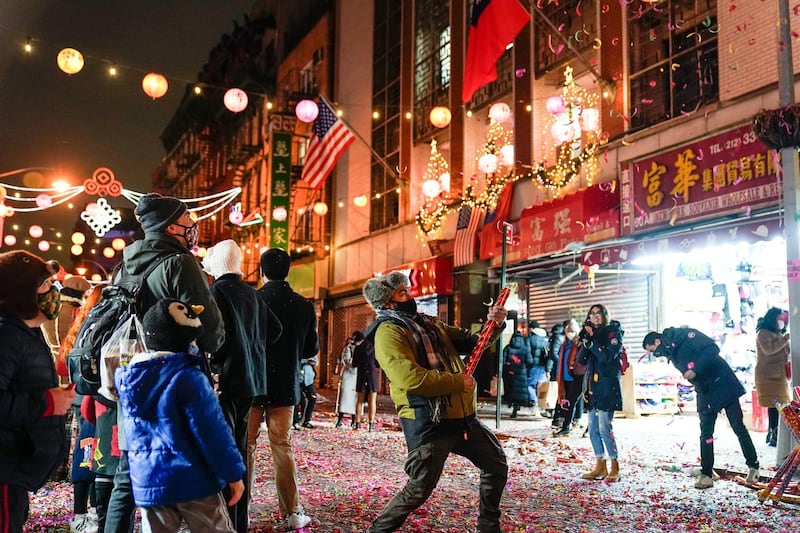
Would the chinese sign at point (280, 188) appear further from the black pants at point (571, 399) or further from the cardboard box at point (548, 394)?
the black pants at point (571, 399)

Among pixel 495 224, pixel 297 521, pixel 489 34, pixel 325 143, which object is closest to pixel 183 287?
pixel 297 521

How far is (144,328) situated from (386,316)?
184 centimetres

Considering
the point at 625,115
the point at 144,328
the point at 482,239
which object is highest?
the point at 625,115

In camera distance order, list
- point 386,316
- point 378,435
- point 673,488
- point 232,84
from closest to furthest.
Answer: point 386,316
point 673,488
point 378,435
point 232,84

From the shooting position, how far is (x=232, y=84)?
4219 cm

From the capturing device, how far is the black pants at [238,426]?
5109mm

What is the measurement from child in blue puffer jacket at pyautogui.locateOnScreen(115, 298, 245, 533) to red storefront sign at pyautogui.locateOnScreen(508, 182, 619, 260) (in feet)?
39.2

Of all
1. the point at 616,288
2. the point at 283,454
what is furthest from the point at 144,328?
the point at 616,288

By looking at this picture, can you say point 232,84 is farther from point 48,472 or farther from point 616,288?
point 48,472

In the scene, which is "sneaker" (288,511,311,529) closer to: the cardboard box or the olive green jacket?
the olive green jacket

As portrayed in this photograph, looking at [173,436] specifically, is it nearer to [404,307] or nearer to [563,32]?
[404,307]

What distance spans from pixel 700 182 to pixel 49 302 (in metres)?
11.1

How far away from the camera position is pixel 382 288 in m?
4.96

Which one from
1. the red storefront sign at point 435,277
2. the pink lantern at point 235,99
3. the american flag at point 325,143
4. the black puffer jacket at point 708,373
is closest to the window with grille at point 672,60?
the black puffer jacket at point 708,373
